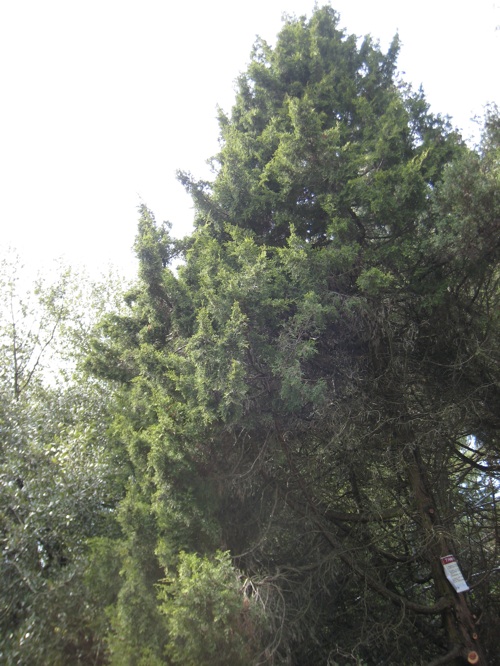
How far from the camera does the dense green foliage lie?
5.05 m

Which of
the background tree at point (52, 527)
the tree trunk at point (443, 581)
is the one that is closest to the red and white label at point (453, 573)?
Result: the tree trunk at point (443, 581)

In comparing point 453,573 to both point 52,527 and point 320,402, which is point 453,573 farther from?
point 52,527

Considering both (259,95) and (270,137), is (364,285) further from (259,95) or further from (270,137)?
(259,95)

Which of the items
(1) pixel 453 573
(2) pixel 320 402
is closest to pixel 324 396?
(2) pixel 320 402

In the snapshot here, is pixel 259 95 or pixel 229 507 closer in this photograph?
pixel 229 507

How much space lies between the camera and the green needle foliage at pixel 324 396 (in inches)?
199

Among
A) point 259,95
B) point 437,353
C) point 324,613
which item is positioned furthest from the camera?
point 259,95

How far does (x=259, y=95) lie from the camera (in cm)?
836

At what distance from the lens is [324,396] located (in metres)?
5.60

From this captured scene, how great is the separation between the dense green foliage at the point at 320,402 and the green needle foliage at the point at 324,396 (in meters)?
0.03

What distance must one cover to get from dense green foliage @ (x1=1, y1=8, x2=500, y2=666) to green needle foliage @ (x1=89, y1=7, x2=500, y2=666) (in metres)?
0.03

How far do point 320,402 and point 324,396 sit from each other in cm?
15

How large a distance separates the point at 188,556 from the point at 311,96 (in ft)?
23.6

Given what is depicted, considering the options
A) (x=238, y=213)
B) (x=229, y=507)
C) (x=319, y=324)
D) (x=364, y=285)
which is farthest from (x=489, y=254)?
(x=229, y=507)
